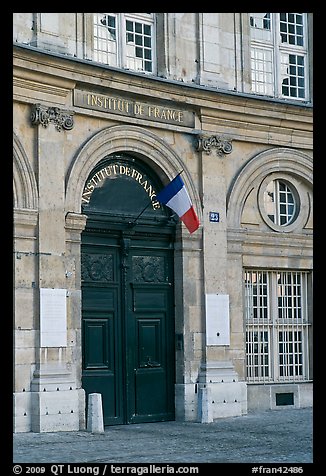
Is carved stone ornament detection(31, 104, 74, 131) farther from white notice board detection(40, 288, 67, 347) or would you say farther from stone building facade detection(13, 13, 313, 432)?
white notice board detection(40, 288, 67, 347)

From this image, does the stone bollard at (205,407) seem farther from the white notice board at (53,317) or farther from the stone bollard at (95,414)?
the white notice board at (53,317)

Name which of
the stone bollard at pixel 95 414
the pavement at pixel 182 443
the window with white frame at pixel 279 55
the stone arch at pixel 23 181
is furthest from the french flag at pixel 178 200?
the window with white frame at pixel 279 55

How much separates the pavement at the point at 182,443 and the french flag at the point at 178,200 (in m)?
3.45

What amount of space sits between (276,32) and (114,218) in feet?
18.0

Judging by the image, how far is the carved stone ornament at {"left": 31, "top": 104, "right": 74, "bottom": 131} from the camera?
16.1 meters

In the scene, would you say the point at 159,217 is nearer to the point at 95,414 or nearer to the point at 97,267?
the point at 97,267

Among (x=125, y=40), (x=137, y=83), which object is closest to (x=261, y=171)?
(x=137, y=83)

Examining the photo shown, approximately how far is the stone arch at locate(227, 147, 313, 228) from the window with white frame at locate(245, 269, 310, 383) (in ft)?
4.15

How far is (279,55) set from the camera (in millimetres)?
20188

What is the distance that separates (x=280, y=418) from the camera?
708 inches

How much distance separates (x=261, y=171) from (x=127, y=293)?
376cm

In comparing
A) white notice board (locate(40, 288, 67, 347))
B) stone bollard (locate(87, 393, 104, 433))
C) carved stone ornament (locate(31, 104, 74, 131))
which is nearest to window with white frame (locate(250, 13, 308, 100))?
carved stone ornament (locate(31, 104, 74, 131))

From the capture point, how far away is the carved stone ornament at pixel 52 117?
52.9ft

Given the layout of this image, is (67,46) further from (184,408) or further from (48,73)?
(184,408)
